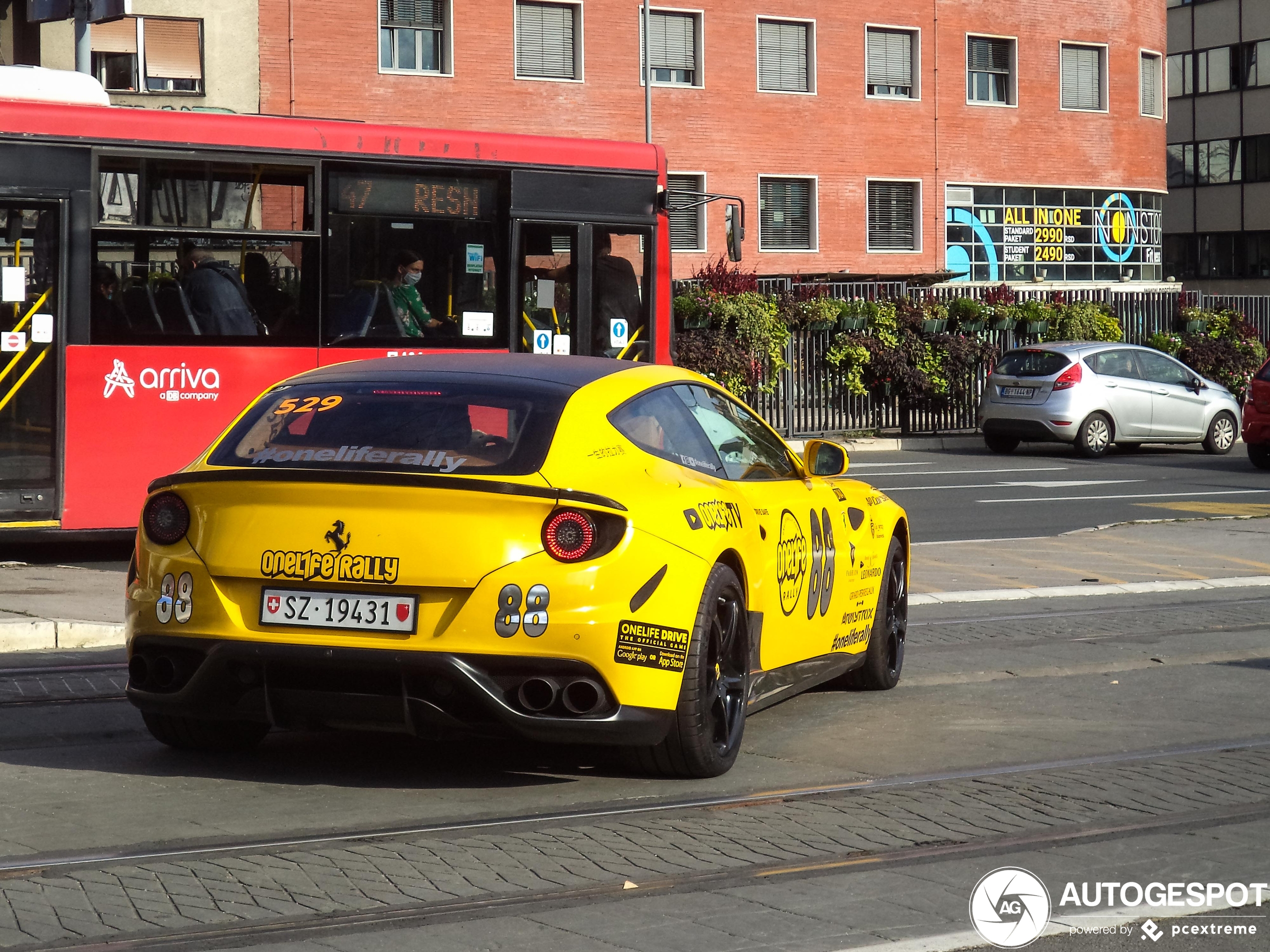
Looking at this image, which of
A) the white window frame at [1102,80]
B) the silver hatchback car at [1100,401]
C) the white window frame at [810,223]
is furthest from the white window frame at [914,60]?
the silver hatchback car at [1100,401]

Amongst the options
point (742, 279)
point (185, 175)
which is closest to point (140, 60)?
point (742, 279)

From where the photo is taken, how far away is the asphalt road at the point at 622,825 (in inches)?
186

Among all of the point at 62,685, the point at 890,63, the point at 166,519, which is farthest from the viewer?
the point at 890,63

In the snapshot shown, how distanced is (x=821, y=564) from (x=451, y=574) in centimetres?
218

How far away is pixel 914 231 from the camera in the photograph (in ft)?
144

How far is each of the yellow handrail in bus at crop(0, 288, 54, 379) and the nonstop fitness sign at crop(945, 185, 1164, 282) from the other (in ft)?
109

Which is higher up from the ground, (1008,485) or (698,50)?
(698,50)

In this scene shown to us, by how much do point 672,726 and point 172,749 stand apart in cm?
200

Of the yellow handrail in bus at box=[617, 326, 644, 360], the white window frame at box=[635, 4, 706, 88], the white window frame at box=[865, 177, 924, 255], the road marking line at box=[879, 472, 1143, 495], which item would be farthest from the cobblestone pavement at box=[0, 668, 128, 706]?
the white window frame at box=[865, 177, 924, 255]

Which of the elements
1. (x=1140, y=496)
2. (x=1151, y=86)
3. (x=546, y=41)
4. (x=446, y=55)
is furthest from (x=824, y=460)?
(x=1151, y=86)

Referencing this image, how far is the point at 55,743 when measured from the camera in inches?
282

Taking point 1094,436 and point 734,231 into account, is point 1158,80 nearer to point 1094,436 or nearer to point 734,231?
point 1094,436

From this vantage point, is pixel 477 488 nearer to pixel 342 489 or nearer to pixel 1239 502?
pixel 342 489

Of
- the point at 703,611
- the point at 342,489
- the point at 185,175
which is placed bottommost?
the point at 703,611
